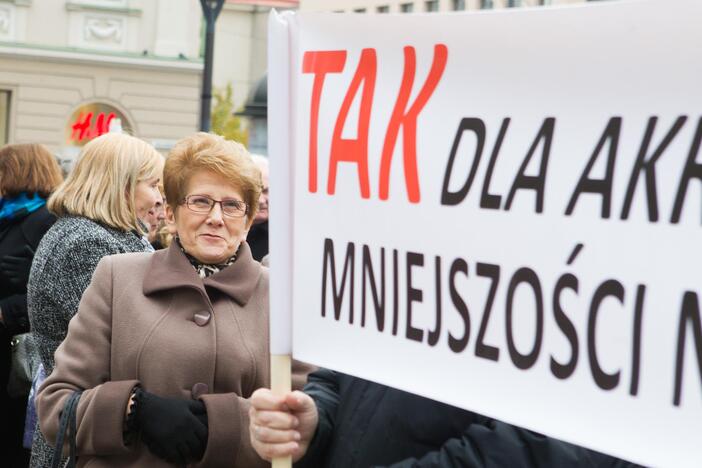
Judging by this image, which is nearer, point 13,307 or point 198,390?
point 198,390

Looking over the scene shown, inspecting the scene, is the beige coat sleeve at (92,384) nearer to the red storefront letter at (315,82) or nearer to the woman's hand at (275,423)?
the woman's hand at (275,423)

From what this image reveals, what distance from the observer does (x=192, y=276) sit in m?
3.36

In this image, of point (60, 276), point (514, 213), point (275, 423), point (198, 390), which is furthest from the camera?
point (60, 276)

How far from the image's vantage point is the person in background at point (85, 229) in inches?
157

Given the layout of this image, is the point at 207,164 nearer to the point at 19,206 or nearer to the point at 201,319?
the point at 201,319

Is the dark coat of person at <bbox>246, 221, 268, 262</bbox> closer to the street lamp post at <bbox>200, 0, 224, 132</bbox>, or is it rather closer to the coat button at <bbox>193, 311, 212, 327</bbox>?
the coat button at <bbox>193, 311, 212, 327</bbox>

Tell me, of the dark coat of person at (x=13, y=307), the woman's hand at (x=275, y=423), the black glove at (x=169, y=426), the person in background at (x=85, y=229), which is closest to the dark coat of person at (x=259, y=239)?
the dark coat of person at (x=13, y=307)

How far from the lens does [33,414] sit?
15.4 ft

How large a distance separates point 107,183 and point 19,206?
1871 millimetres

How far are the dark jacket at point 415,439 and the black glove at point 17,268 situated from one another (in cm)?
330

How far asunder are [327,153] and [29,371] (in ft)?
11.2

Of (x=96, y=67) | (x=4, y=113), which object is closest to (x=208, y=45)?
(x=4, y=113)

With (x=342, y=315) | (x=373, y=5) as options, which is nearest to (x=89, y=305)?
(x=342, y=315)

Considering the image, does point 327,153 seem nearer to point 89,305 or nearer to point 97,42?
point 89,305
